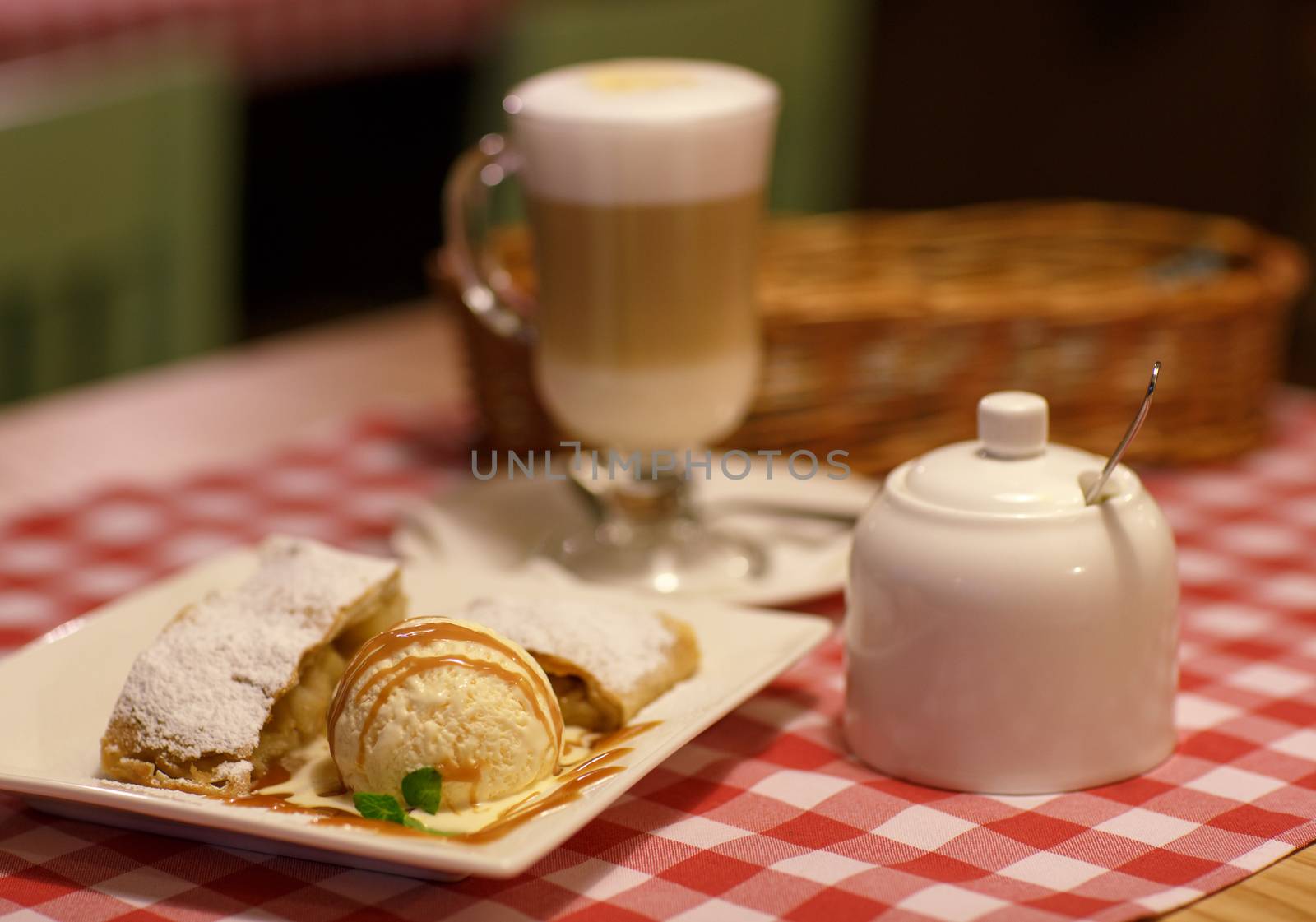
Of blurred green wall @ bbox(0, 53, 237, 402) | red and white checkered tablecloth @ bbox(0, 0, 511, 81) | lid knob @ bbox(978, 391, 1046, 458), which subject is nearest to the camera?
lid knob @ bbox(978, 391, 1046, 458)

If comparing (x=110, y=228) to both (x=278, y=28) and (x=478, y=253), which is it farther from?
(x=278, y=28)

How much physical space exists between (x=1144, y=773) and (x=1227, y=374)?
1.82 feet

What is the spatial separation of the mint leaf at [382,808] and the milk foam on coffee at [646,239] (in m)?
0.43

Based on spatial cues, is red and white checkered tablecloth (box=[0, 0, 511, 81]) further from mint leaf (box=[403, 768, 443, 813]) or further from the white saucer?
mint leaf (box=[403, 768, 443, 813])

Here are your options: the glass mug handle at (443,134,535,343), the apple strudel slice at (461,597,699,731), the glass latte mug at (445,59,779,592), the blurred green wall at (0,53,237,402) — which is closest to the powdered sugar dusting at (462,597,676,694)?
the apple strudel slice at (461,597,699,731)

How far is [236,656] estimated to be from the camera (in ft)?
2.35

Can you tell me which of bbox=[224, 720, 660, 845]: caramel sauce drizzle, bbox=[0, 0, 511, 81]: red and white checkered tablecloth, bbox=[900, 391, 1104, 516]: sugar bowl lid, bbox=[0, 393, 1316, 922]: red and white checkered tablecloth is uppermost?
bbox=[0, 0, 511, 81]: red and white checkered tablecloth

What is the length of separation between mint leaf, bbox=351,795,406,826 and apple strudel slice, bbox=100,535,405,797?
7 cm

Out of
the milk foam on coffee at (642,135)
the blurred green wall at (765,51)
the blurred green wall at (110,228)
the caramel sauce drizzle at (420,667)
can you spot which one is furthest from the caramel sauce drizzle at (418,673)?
the blurred green wall at (765,51)

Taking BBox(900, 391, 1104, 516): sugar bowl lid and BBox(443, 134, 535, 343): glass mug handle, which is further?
BBox(443, 134, 535, 343): glass mug handle

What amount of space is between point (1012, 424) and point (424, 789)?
308mm

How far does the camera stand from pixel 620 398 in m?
1.03

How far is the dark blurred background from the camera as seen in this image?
164cm

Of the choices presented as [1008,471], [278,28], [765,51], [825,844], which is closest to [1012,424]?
[1008,471]
